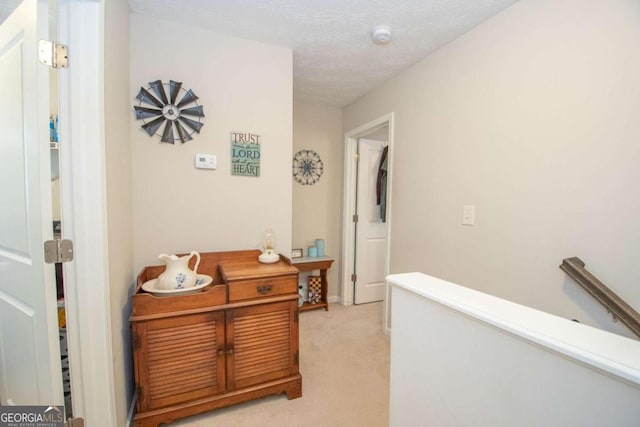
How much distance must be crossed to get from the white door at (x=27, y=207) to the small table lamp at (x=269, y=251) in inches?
41.2

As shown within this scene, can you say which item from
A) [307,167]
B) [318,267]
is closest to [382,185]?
[307,167]

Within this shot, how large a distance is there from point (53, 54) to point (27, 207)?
618 mm

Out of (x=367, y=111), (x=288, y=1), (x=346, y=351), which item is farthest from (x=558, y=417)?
(x=367, y=111)

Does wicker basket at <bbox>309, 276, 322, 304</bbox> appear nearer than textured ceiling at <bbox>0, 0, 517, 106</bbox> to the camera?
No

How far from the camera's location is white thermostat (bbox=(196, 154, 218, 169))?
184 centimetres

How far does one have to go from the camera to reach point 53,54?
3.36 ft

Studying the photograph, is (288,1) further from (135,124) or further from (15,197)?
(15,197)

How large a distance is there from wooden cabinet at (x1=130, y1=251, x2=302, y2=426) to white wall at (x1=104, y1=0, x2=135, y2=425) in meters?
0.08

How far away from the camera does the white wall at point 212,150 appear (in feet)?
5.63

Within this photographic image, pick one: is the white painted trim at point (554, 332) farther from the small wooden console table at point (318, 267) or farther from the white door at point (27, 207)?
the small wooden console table at point (318, 267)

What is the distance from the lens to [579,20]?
4.07ft

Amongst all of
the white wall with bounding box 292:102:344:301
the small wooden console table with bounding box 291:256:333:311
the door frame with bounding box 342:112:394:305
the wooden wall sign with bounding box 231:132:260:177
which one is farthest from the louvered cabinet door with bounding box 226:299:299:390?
the door frame with bounding box 342:112:394:305

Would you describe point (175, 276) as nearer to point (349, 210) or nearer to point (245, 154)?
point (245, 154)

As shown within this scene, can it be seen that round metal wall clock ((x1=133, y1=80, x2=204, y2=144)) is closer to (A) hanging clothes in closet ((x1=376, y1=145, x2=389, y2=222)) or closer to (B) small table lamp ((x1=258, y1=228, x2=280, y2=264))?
(B) small table lamp ((x1=258, y1=228, x2=280, y2=264))
